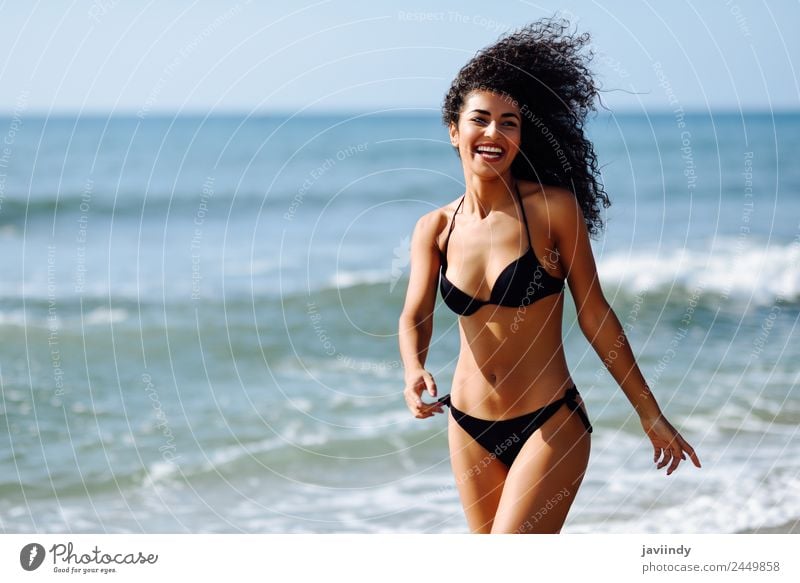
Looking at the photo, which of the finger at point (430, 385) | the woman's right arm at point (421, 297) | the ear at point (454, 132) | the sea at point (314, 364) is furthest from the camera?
the sea at point (314, 364)

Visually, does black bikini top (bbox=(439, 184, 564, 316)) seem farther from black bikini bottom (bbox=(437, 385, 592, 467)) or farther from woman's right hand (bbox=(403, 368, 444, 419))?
black bikini bottom (bbox=(437, 385, 592, 467))

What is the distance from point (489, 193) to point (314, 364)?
9.59 m

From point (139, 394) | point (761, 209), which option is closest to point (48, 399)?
point (139, 394)

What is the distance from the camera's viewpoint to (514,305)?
461 cm

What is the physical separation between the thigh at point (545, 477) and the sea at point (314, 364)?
120 inches

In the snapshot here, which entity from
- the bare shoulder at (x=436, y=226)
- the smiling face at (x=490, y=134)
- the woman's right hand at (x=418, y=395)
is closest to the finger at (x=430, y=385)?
the woman's right hand at (x=418, y=395)

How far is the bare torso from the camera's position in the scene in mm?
4633

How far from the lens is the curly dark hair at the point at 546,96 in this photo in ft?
15.8

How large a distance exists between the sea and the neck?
2.32 metres

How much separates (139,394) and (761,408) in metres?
7.34

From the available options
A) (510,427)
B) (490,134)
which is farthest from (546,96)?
(510,427)

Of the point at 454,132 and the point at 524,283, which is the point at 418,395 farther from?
the point at 454,132

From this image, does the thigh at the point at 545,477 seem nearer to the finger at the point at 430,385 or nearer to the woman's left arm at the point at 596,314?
the woman's left arm at the point at 596,314

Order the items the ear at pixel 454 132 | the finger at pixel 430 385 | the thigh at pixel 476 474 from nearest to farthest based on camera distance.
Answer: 1. the finger at pixel 430 385
2. the thigh at pixel 476 474
3. the ear at pixel 454 132
